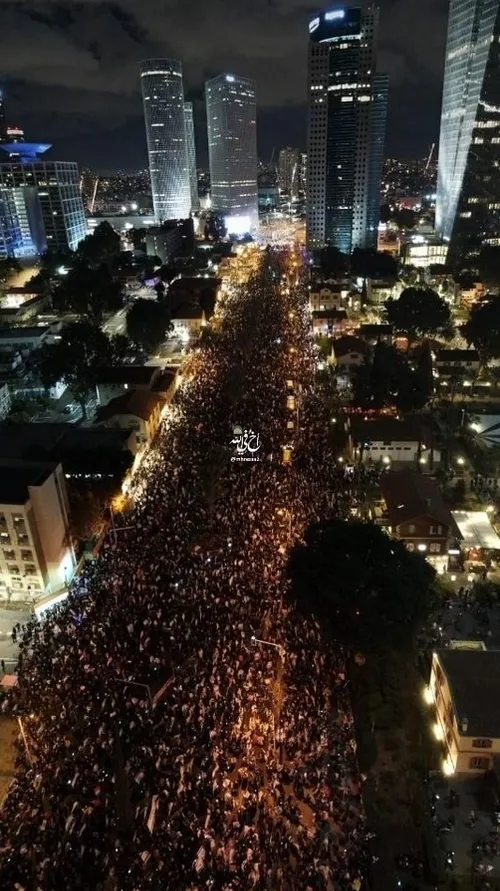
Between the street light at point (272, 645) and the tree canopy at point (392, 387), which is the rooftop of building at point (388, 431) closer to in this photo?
the tree canopy at point (392, 387)

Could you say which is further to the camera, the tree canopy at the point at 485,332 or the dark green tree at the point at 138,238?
the dark green tree at the point at 138,238

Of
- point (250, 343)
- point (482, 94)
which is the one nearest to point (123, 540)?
point (250, 343)

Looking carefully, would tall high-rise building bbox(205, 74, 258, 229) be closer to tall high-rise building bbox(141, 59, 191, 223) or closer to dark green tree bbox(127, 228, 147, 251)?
tall high-rise building bbox(141, 59, 191, 223)

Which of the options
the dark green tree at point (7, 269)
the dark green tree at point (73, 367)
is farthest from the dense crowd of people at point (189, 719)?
the dark green tree at point (7, 269)

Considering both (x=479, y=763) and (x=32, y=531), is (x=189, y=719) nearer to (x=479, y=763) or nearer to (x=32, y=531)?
(x=479, y=763)

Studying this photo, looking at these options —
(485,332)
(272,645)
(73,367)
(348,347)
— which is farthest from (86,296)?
(272,645)

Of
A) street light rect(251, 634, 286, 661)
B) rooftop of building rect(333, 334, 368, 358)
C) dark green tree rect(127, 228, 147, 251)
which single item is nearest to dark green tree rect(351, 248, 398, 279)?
rooftop of building rect(333, 334, 368, 358)
